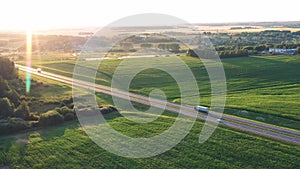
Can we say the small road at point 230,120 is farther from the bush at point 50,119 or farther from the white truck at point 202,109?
the bush at point 50,119

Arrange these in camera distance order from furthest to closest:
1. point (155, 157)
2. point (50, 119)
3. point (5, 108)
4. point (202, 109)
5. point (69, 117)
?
point (202, 109), point (69, 117), point (5, 108), point (50, 119), point (155, 157)

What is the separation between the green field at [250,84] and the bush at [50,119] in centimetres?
2412

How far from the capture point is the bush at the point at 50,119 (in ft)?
150

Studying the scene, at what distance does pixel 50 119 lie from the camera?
151 feet

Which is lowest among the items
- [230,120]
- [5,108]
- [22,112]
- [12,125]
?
[230,120]

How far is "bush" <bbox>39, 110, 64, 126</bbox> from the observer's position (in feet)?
150

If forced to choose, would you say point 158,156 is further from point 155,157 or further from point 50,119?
point 50,119

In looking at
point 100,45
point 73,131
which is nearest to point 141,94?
point 73,131

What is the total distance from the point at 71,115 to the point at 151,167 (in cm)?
2108

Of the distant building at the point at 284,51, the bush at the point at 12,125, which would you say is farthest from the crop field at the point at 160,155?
the distant building at the point at 284,51

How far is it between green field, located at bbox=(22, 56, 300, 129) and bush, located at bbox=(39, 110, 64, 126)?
24116 millimetres

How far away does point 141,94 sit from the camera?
67688mm

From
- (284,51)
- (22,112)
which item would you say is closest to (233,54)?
(284,51)

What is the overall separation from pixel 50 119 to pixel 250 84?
4957 centimetres
